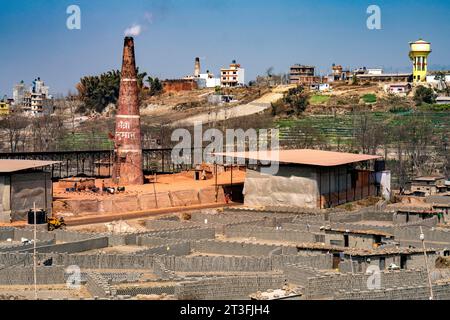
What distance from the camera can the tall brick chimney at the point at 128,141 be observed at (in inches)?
2039

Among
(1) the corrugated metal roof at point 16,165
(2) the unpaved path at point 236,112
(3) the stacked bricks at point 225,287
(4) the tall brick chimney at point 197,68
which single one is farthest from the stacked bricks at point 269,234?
(4) the tall brick chimney at point 197,68

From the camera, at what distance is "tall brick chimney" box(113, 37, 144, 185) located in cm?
5178

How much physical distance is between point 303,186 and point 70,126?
54.5 meters

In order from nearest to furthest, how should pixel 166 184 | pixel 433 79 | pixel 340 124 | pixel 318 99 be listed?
1. pixel 166 184
2. pixel 340 124
3. pixel 318 99
4. pixel 433 79

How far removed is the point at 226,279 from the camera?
88.6ft

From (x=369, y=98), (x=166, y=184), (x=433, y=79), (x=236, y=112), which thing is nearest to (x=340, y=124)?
(x=369, y=98)

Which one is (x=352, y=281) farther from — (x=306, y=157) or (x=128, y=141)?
(x=128, y=141)

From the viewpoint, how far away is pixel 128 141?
51.9 m

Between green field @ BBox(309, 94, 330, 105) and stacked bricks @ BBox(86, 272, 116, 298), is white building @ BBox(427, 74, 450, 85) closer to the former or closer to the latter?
green field @ BBox(309, 94, 330, 105)

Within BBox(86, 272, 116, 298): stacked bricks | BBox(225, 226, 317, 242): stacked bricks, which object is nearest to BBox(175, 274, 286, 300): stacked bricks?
BBox(86, 272, 116, 298): stacked bricks

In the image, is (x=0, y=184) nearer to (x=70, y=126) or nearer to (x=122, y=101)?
(x=122, y=101)

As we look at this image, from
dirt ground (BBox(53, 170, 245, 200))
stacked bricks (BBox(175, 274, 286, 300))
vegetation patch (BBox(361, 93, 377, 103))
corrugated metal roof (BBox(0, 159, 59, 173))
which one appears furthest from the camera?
vegetation patch (BBox(361, 93, 377, 103))

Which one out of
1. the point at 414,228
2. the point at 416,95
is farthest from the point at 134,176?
the point at 416,95

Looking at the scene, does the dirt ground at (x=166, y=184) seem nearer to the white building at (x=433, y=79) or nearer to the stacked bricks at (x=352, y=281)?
the stacked bricks at (x=352, y=281)
